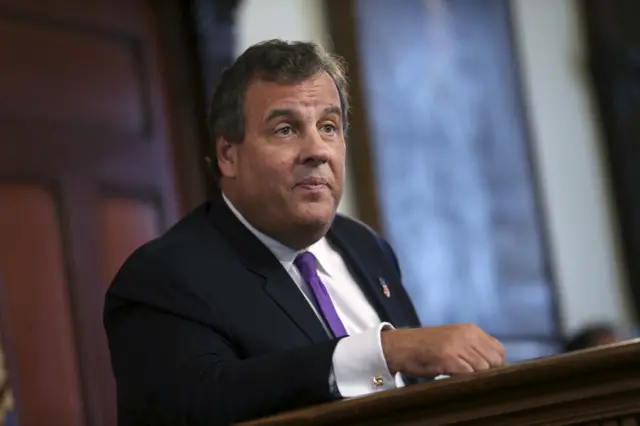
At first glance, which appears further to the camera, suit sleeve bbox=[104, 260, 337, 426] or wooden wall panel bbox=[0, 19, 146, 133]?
wooden wall panel bbox=[0, 19, 146, 133]

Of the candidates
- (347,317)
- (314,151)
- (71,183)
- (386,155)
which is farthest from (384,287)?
(386,155)

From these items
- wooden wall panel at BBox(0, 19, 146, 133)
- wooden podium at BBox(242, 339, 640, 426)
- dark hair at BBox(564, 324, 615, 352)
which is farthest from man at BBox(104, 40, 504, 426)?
dark hair at BBox(564, 324, 615, 352)

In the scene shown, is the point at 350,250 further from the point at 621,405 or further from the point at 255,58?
the point at 621,405

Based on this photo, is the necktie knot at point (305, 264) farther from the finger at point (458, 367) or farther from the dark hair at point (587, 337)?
the dark hair at point (587, 337)

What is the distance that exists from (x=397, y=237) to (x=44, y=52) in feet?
7.33

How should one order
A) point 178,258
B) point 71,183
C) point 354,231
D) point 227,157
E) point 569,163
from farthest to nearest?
point 569,163
point 71,183
point 354,231
point 227,157
point 178,258

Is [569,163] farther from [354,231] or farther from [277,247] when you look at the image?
[277,247]

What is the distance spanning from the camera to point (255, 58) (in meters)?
2.38

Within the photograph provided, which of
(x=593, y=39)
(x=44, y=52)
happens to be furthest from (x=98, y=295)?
(x=593, y=39)

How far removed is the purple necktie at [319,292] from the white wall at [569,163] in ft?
16.4

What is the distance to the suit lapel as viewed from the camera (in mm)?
2236

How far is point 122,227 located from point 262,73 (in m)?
2.28

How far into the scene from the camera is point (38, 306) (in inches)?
163

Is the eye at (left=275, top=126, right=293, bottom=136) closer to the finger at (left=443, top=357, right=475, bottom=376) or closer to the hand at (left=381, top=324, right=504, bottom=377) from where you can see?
the hand at (left=381, top=324, right=504, bottom=377)
